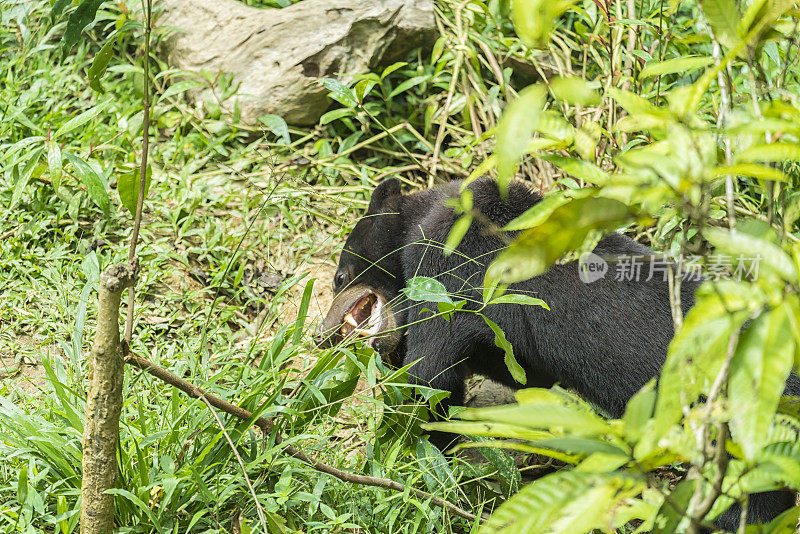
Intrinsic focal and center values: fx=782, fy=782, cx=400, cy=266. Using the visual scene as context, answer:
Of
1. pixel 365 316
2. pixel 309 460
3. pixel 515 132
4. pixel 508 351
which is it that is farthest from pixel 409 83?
pixel 515 132

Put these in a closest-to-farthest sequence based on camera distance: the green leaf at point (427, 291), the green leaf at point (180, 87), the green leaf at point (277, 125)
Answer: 1. the green leaf at point (427, 291)
2. the green leaf at point (180, 87)
3. the green leaf at point (277, 125)

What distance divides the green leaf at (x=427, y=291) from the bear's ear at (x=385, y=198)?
146 cm

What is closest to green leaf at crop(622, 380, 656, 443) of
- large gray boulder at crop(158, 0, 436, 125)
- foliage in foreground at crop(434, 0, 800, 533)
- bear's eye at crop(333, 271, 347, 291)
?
foliage in foreground at crop(434, 0, 800, 533)

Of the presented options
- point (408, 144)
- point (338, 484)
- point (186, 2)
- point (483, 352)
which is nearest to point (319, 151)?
point (408, 144)

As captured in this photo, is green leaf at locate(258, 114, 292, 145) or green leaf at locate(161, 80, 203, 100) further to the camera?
green leaf at locate(258, 114, 292, 145)

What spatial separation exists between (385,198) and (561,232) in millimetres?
3100

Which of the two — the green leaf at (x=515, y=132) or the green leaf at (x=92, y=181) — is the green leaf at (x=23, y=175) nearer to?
the green leaf at (x=92, y=181)

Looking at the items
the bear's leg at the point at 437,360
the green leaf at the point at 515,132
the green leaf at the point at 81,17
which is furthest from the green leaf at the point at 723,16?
the bear's leg at the point at 437,360

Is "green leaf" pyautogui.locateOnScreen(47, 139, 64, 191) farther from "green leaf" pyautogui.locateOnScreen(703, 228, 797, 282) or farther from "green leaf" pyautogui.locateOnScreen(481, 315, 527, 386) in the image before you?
"green leaf" pyautogui.locateOnScreen(703, 228, 797, 282)

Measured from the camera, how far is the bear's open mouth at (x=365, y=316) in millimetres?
4027

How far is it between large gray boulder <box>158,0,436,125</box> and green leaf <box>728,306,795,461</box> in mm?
4664

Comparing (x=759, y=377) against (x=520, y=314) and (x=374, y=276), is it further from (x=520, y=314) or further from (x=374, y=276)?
(x=374, y=276)

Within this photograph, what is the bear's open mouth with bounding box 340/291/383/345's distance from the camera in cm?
403

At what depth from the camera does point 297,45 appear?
551cm
